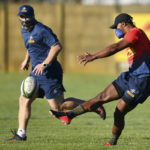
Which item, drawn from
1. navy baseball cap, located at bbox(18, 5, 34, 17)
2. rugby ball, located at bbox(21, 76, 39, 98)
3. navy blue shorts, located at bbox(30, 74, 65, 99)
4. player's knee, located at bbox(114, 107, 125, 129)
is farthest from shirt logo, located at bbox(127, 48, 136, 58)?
navy baseball cap, located at bbox(18, 5, 34, 17)

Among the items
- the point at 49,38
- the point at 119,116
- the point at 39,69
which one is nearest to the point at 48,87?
the point at 39,69

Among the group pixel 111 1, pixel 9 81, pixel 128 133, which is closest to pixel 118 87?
pixel 128 133

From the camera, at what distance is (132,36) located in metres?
8.22

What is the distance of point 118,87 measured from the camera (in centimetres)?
866

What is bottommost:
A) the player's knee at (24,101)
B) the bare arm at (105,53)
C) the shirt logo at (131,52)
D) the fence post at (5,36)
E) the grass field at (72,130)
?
the fence post at (5,36)

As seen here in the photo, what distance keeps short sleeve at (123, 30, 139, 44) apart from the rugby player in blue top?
152 centimetres

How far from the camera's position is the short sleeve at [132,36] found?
8.17m

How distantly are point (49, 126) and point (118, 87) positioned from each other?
3351 mm

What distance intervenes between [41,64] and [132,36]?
180 cm

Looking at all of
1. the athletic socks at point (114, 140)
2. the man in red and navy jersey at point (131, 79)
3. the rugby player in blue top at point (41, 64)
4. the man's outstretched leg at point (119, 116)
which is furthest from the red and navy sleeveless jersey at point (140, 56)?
the rugby player in blue top at point (41, 64)

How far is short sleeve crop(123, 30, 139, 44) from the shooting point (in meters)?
8.17

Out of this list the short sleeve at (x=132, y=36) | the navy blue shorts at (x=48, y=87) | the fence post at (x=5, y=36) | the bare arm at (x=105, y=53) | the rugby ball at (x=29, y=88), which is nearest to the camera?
the bare arm at (x=105, y=53)

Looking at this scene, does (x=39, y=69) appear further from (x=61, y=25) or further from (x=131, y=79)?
(x=61, y=25)

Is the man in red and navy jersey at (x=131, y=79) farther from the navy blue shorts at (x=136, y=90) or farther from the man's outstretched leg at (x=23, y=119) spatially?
the man's outstretched leg at (x=23, y=119)
